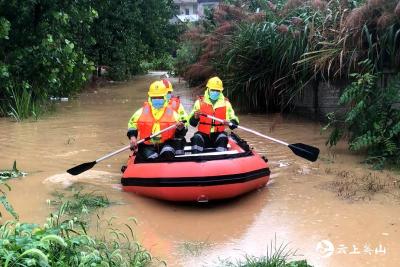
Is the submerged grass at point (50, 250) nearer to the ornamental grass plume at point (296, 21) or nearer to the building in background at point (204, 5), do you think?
the ornamental grass plume at point (296, 21)

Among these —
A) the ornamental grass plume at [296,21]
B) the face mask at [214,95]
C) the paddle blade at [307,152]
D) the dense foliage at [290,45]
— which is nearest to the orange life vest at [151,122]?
the face mask at [214,95]

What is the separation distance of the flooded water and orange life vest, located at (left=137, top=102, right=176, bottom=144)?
0.78 meters

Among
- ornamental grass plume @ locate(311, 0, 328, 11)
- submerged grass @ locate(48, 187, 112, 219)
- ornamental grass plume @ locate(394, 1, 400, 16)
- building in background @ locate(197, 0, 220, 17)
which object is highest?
building in background @ locate(197, 0, 220, 17)

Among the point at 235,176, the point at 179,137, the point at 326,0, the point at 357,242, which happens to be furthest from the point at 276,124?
the point at 357,242

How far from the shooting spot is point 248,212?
5.86 meters

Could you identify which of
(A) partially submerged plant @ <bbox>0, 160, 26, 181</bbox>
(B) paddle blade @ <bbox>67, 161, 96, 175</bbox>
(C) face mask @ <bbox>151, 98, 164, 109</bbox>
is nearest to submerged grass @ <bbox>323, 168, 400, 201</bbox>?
(C) face mask @ <bbox>151, 98, 164, 109</bbox>

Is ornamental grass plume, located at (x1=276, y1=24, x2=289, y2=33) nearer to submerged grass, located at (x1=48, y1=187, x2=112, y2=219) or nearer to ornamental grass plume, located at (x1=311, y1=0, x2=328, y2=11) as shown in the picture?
ornamental grass plume, located at (x1=311, y1=0, x2=328, y2=11)

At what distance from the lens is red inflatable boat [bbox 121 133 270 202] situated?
566 cm

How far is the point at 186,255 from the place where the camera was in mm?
4555

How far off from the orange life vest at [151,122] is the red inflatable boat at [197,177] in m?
0.62

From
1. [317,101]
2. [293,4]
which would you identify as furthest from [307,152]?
[317,101]

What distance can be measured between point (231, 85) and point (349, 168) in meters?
5.27

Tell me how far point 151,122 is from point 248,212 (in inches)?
68.5

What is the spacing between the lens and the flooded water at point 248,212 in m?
4.70
